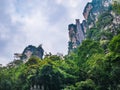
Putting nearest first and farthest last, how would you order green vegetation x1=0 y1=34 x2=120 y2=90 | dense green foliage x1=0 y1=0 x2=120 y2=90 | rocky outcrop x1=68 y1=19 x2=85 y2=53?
dense green foliage x1=0 y1=0 x2=120 y2=90 < green vegetation x1=0 y1=34 x2=120 y2=90 < rocky outcrop x1=68 y1=19 x2=85 y2=53

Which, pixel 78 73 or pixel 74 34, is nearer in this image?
pixel 78 73

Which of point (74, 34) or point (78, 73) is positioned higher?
point (74, 34)

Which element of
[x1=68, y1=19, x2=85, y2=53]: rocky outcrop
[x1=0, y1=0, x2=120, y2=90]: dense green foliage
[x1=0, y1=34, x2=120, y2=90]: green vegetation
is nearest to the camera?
[x1=0, y1=0, x2=120, y2=90]: dense green foliage

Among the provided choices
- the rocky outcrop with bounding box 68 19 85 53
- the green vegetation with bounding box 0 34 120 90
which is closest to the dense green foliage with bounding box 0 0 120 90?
the green vegetation with bounding box 0 34 120 90

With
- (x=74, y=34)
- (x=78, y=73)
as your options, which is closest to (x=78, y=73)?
(x=78, y=73)

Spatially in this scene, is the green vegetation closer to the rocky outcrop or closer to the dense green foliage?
the dense green foliage

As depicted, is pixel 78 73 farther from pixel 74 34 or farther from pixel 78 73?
pixel 74 34

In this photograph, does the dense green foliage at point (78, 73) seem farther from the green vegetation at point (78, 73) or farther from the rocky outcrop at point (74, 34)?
the rocky outcrop at point (74, 34)

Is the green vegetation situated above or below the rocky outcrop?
below

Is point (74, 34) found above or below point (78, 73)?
above

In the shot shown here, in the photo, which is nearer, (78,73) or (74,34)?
(78,73)

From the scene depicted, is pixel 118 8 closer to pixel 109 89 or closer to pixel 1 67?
pixel 109 89

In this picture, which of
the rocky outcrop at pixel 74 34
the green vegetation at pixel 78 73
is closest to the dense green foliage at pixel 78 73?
the green vegetation at pixel 78 73

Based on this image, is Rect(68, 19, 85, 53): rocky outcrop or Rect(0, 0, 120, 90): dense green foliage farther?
Rect(68, 19, 85, 53): rocky outcrop
